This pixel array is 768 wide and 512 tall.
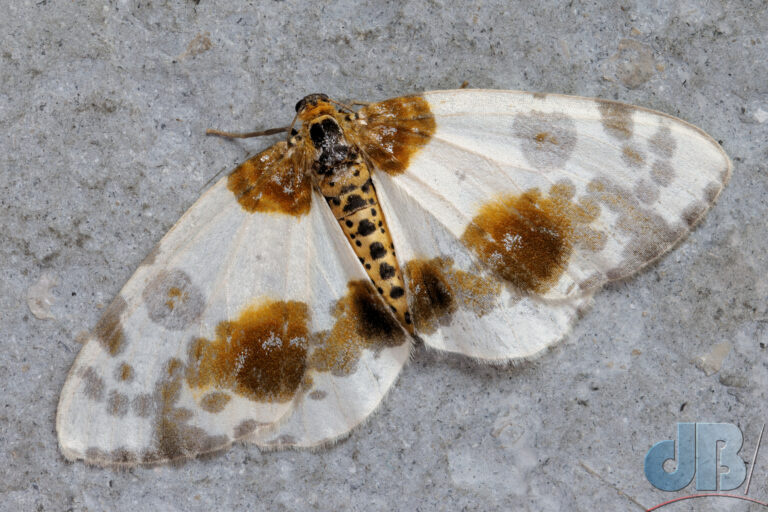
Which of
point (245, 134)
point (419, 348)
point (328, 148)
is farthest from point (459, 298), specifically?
point (245, 134)

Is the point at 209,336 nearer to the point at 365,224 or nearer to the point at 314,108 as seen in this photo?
the point at 365,224

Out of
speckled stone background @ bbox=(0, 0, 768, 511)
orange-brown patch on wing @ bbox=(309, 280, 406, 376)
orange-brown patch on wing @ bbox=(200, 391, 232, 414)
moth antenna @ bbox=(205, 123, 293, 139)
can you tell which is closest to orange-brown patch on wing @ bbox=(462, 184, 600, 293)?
orange-brown patch on wing @ bbox=(309, 280, 406, 376)

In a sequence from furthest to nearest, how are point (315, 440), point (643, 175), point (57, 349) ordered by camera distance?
point (57, 349), point (315, 440), point (643, 175)

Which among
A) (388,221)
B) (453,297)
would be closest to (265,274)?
(388,221)

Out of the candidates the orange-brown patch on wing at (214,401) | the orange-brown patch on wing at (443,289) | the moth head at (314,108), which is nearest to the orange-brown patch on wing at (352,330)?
the orange-brown patch on wing at (443,289)

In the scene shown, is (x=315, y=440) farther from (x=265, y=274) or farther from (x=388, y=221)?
(x=388, y=221)

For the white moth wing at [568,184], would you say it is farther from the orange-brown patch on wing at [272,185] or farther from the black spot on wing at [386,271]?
the orange-brown patch on wing at [272,185]
